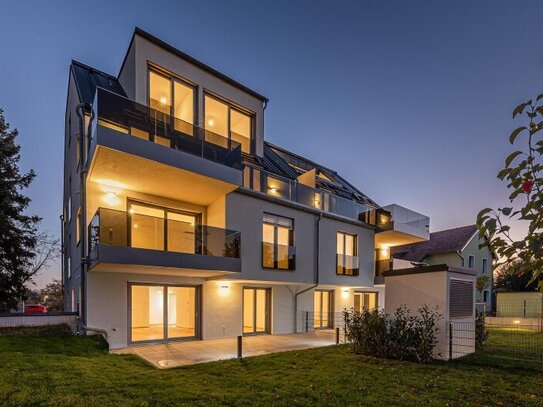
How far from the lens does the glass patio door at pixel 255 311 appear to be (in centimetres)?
1377

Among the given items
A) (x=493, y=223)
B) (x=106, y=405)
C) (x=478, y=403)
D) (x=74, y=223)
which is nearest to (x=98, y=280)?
(x=74, y=223)

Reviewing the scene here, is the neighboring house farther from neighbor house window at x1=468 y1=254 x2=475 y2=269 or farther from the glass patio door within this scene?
the glass patio door

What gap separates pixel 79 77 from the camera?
12.5 metres

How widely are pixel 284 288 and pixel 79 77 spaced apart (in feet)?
36.9

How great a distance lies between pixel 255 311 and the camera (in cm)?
1397

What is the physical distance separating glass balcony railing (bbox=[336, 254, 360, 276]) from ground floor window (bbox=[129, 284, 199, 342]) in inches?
278

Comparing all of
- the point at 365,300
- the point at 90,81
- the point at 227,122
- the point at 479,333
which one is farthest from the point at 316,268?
the point at 90,81

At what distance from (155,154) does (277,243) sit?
6347mm

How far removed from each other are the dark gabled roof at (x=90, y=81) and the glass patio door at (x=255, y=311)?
8855 mm

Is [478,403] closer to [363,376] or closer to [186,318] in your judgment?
[363,376]

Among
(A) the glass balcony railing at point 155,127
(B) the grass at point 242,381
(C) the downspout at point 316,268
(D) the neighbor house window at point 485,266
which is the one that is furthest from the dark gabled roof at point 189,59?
(D) the neighbor house window at point 485,266

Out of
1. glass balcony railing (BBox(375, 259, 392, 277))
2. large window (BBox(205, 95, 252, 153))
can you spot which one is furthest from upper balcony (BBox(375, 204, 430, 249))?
large window (BBox(205, 95, 252, 153))

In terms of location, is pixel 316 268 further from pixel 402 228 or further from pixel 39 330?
pixel 39 330

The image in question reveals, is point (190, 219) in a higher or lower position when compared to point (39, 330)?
higher
